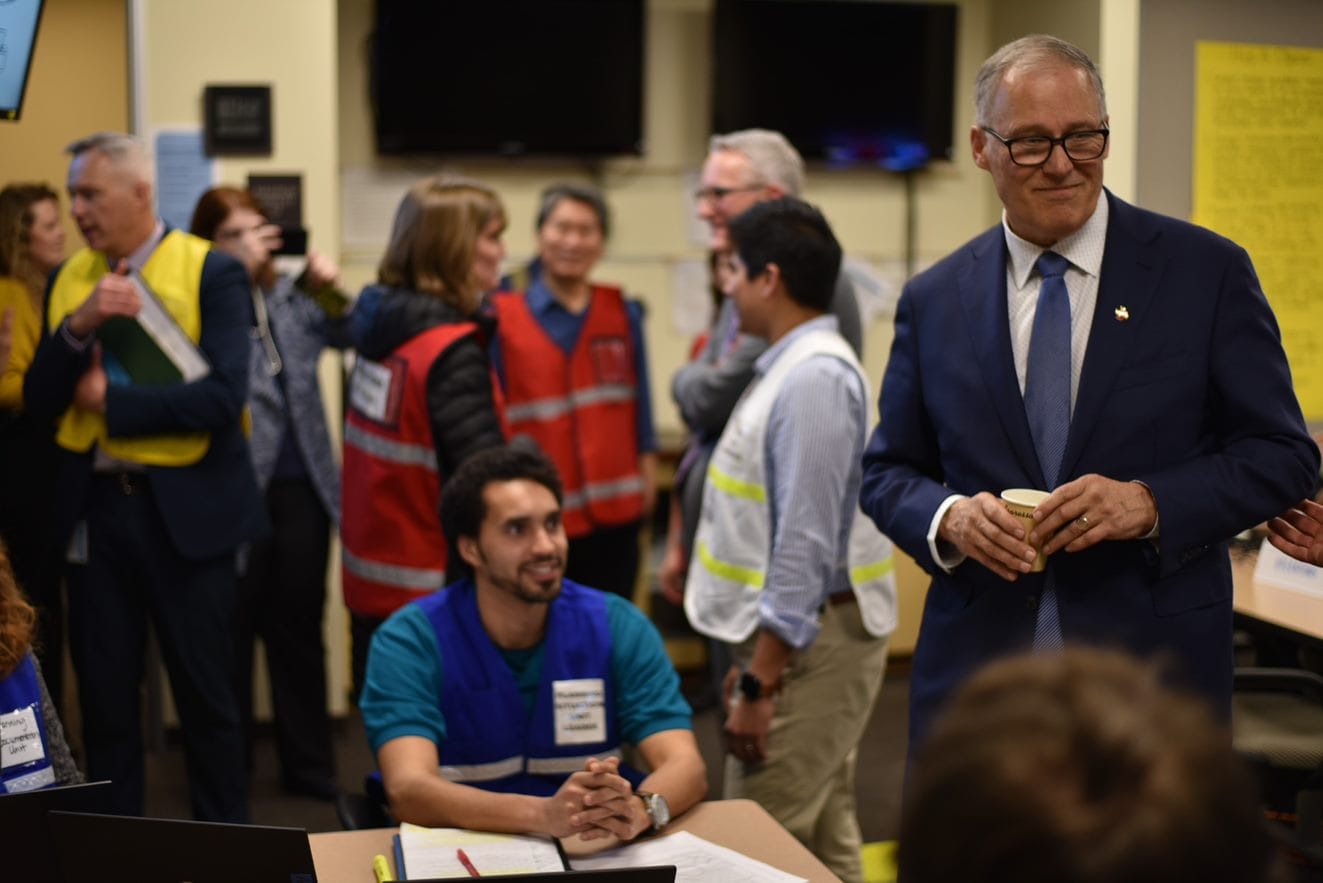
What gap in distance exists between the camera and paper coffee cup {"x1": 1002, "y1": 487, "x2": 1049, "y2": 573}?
184cm

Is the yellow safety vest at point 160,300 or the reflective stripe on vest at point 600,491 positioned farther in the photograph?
the reflective stripe on vest at point 600,491

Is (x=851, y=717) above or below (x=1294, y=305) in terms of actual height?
below

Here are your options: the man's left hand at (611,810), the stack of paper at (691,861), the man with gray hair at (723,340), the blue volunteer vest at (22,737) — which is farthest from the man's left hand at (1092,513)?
the man with gray hair at (723,340)

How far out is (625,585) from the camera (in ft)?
14.4

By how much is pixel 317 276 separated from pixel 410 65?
1579 mm

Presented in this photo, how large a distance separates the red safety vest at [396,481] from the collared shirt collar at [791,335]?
0.73 meters

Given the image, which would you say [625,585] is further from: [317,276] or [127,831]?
[127,831]

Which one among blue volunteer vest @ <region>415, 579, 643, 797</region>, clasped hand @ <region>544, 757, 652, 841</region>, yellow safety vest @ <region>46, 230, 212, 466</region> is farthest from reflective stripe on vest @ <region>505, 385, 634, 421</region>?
clasped hand @ <region>544, 757, 652, 841</region>

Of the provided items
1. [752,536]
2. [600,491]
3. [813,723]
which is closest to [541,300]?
[600,491]

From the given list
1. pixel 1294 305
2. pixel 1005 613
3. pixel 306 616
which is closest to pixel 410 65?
pixel 306 616

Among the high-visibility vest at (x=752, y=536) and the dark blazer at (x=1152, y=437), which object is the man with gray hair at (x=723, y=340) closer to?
the high-visibility vest at (x=752, y=536)

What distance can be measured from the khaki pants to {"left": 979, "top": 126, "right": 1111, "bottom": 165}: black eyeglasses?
1176 millimetres

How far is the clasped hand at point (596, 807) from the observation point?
2016 millimetres

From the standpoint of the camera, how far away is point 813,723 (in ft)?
9.43
